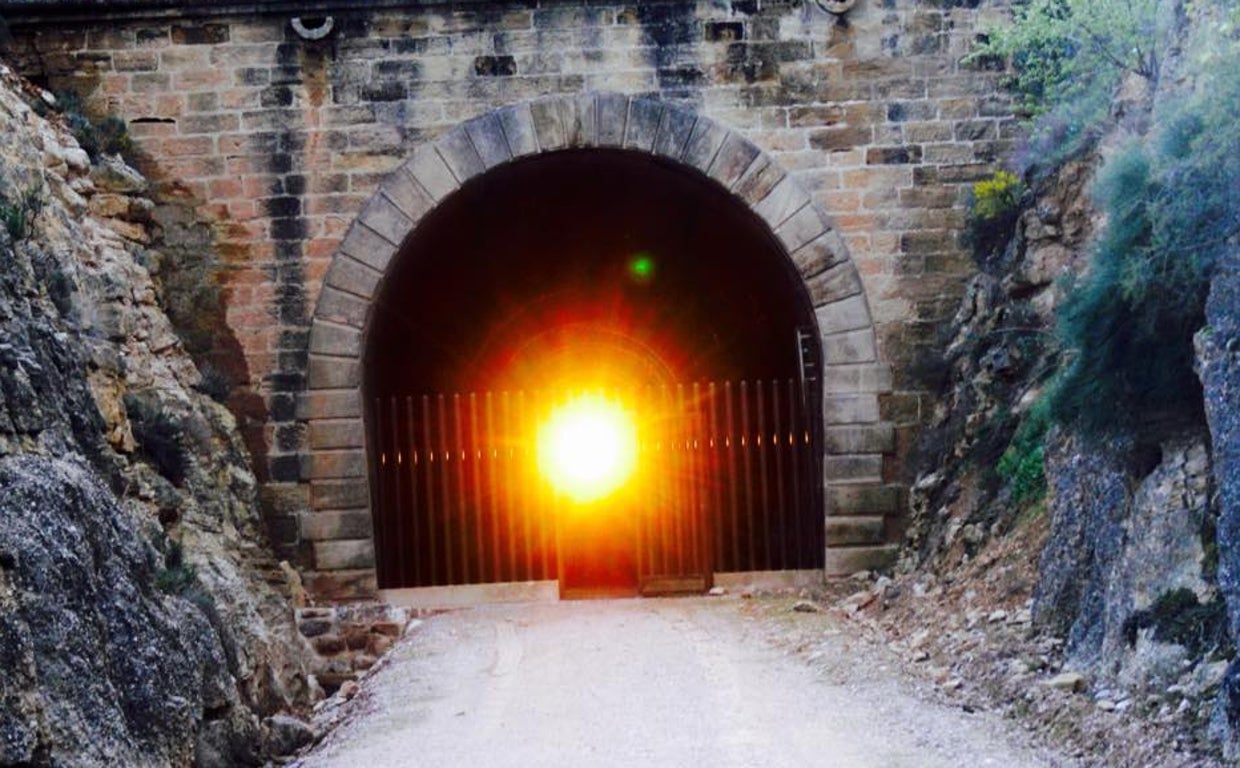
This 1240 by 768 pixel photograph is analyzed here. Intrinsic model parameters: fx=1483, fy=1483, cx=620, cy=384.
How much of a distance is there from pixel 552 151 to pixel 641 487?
2.76m

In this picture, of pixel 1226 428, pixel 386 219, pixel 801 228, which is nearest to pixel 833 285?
pixel 801 228

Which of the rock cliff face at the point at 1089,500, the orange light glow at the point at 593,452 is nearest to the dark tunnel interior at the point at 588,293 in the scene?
the orange light glow at the point at 593,452

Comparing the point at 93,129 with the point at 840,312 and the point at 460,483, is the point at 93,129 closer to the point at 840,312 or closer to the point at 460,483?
the point at 460,483

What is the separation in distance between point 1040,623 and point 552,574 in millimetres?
6018

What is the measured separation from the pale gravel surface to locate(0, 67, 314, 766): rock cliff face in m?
0.74

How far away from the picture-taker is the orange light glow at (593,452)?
14953 millimetres

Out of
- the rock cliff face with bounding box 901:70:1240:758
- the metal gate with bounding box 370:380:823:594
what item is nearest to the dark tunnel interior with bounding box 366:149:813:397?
the metal gate with bounding box 370:380:823:594

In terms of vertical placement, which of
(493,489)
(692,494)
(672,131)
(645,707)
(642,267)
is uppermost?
(672,131)

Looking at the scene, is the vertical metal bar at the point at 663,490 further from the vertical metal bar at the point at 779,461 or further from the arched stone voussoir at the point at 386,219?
the arched stone voussoir at the point at 386,219

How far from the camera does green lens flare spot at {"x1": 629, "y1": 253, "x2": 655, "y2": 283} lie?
15531mm

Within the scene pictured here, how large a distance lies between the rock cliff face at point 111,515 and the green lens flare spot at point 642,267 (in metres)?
5.84

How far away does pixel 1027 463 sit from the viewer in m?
9.56

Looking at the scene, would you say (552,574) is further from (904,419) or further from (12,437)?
(12,437)

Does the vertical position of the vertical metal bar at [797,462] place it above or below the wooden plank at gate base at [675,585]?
above
